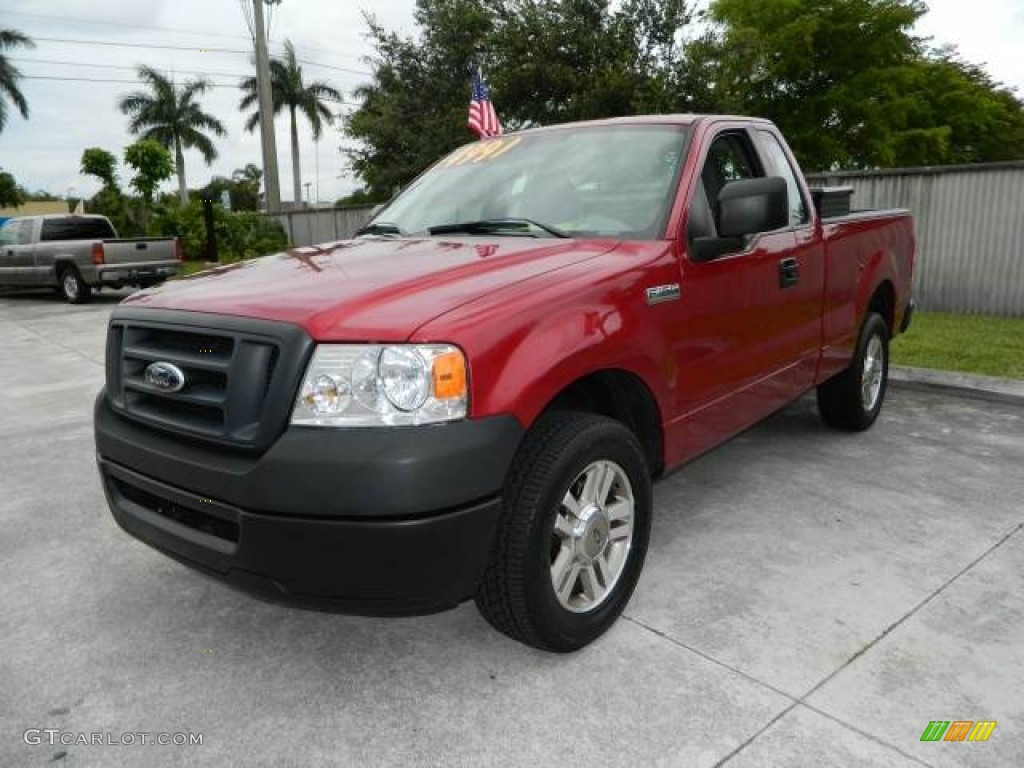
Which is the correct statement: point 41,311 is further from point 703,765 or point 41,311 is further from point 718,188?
point 703,765

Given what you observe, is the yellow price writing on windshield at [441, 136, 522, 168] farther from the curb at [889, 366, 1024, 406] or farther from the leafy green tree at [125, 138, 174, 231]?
the leafy green tree at [125, 138, 174, 231]

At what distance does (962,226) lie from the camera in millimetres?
A: 10617

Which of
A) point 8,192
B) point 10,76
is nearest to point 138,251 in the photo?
point 10,76

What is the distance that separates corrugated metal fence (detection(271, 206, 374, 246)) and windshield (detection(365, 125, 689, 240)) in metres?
17.6

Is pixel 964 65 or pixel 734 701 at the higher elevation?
pixel 964 65

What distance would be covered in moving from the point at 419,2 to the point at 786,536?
23646mm

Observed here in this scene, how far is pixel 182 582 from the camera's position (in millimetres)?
3277

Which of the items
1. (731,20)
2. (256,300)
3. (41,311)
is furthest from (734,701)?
(731,20)

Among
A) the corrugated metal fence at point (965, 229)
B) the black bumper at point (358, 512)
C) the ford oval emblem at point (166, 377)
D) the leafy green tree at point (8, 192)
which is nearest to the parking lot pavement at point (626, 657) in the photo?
the black bumper at point (358, 512)

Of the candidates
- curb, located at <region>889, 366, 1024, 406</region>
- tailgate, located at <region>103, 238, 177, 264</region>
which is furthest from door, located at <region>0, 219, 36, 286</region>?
curb, located at <region>889, 366, 1024, 406</region>

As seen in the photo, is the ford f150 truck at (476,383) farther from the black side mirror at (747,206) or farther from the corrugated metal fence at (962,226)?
the corrugated metal fence at (962,226)

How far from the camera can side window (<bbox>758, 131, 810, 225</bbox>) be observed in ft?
13.6

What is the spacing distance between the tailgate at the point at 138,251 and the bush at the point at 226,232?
27.2ft

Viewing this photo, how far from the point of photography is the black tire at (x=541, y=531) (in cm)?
235
